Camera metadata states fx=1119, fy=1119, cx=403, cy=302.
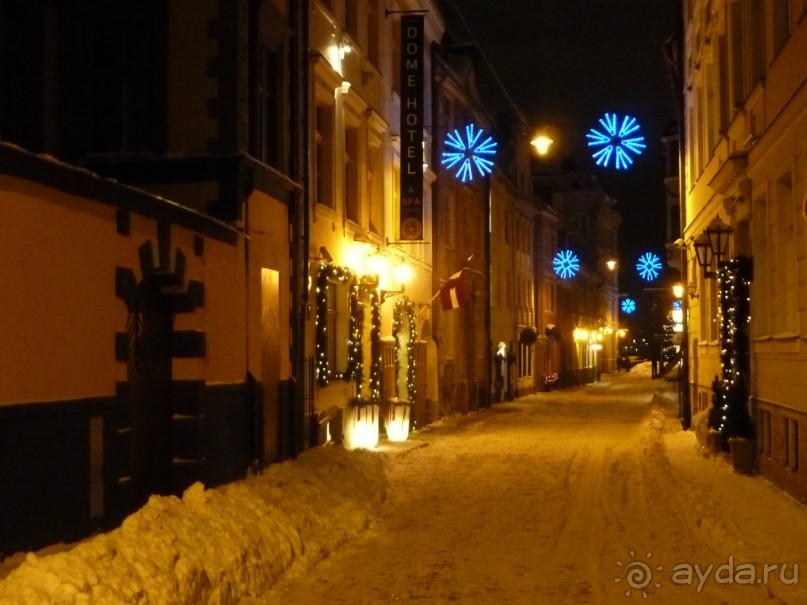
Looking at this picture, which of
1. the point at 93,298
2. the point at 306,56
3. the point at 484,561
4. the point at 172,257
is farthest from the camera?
the point at 306,56

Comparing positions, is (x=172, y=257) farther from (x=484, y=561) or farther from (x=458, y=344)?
(x=458, y=344)

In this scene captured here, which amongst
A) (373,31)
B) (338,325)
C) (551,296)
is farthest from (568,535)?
(551,296)

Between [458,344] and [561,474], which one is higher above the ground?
[458,344]

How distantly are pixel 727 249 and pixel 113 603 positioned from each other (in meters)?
14.2

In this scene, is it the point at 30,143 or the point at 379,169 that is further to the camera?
the point at 379,169

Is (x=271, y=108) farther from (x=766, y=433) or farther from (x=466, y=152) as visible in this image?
(x=466, y=152)

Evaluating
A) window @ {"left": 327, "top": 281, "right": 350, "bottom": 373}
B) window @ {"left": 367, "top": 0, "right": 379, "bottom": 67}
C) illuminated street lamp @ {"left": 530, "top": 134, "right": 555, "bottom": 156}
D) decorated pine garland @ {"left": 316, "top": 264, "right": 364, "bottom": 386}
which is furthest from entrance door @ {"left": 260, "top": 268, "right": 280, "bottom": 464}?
illuminated street lamp @ {"left": 530, "top": 134, "right": 555, "bottom": 156}

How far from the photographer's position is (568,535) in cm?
1167

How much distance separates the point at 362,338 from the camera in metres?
21.4

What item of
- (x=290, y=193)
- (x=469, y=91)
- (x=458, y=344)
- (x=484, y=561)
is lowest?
(x=484, y=561)

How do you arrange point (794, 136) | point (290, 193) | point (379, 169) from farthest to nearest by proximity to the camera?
point (379, 169) < point (290, 193) < point (794, 136)

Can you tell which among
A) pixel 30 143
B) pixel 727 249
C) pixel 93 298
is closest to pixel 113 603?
pixel 93 298

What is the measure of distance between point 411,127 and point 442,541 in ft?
46.0

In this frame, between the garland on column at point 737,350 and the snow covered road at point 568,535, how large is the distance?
731mm
